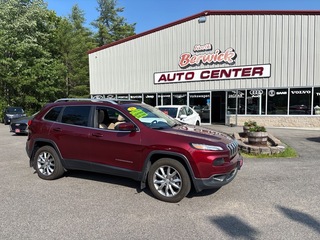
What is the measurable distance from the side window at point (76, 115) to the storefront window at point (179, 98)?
14.8 metres

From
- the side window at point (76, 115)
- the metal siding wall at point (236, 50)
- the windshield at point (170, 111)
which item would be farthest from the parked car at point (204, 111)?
the side window at point (76, 115)

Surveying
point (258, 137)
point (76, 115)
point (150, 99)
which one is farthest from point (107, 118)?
point (150, 99)

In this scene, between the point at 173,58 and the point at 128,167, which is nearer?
the point at 128,167

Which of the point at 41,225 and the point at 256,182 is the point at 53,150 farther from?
the point at 256,182

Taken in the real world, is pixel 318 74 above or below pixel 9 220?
above

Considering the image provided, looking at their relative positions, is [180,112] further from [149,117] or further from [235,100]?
[235,100]

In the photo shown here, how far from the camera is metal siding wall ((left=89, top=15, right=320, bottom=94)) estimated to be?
16.5 m

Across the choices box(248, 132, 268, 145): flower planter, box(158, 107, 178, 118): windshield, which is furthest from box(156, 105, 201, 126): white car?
box(248, 132, 268, 145): flower planter

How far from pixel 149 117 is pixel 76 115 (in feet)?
5.39

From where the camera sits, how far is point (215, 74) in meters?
18.9

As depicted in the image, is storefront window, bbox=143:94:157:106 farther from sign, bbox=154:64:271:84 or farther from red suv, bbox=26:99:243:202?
red suv, bbox=26:99:243:202

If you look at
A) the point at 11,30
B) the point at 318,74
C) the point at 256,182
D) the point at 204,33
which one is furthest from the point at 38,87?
the point at 256,182

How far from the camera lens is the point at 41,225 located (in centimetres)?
385

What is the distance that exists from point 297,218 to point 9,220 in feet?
14.1
